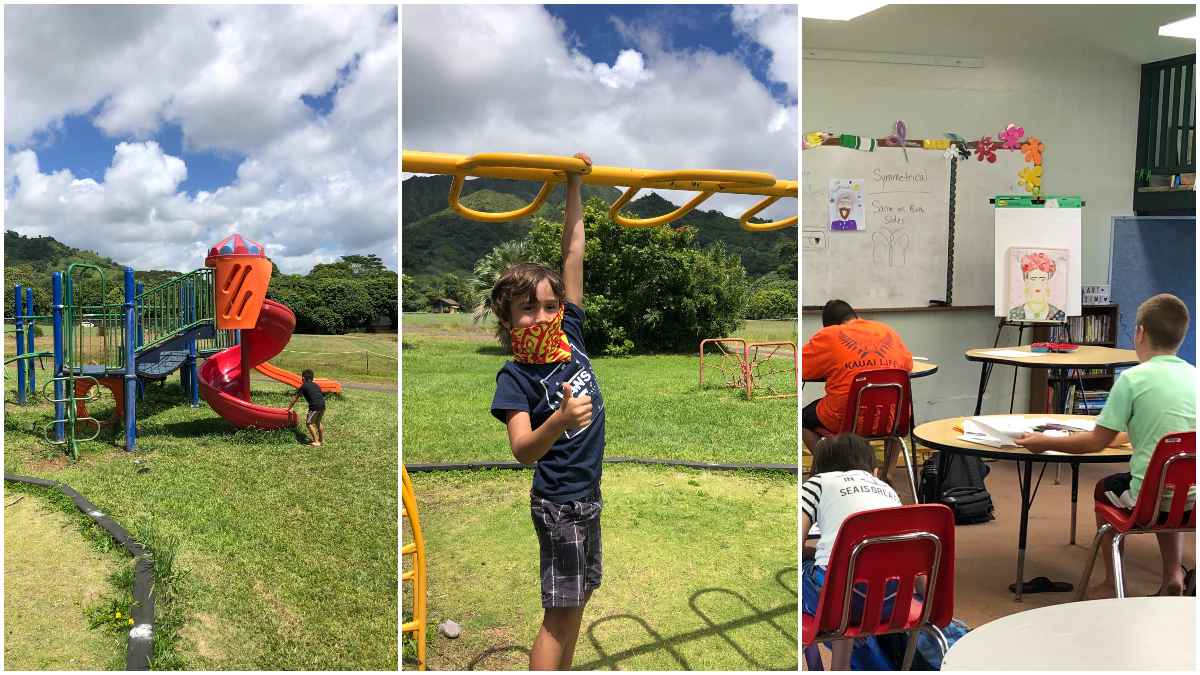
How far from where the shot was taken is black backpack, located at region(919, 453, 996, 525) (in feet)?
12.1

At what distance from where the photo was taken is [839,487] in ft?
6.16

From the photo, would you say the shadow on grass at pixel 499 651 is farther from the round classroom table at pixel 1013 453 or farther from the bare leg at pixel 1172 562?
the bare leg at pixel 1172 562

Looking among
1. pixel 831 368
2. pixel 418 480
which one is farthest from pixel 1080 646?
pixel 418 480

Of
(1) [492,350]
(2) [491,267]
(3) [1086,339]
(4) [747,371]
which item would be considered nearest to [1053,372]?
(3) [1086,339]

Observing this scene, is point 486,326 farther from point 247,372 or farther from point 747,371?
point 247,372

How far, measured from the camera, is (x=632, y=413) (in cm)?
785

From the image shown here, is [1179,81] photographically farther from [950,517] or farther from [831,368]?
[950,517]

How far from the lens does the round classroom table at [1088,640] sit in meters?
1.10

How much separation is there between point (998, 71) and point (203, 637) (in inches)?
241

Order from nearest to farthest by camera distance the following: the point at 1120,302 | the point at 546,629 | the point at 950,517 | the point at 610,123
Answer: the point at 546,629
the point at 950,517
the point at 1120,302
the point at 610,123

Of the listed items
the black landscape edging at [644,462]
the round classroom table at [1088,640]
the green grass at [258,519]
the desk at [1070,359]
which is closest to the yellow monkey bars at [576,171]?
the round classroom table at [1088,640]

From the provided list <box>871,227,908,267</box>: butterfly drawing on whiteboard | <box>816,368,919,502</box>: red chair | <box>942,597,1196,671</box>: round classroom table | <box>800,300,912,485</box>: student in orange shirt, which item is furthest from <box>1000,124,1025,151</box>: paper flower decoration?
<box>942,597,1196,671</box>: round classroom table

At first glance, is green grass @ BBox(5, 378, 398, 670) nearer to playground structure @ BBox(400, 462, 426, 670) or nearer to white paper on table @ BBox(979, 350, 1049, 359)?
playground structure @ BBox(400, 462, 426, 670)

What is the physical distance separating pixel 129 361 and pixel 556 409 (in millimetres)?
5567
